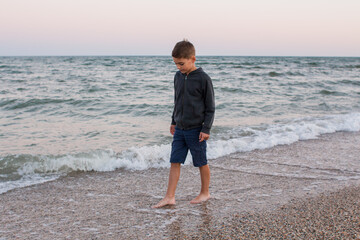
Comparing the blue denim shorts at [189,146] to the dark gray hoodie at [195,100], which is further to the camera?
the blue denim shorts at [189,146]

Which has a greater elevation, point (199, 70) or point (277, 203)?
point (199, 70)

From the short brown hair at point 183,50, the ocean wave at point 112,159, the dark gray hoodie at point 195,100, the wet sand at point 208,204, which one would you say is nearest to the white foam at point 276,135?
the ocean wave at point 112,159

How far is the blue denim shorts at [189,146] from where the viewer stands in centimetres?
294

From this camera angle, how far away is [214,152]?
5.09 m

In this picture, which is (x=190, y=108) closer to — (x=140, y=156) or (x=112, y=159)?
(x=140, y=156)

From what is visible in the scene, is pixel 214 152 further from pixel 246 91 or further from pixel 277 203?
pixel 246 91

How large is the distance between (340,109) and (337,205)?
845cm

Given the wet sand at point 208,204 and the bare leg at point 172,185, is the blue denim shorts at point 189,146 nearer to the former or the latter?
the bare leg at point 172,185

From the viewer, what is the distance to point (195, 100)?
2844 mm

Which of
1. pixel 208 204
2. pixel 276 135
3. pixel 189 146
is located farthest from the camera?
pixel 276 135

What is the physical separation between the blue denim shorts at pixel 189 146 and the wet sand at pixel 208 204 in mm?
477

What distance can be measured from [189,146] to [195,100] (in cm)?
46

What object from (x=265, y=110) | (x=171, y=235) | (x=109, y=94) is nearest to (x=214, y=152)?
(x=171, y=235)

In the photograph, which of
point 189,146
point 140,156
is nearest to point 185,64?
point 189,146
